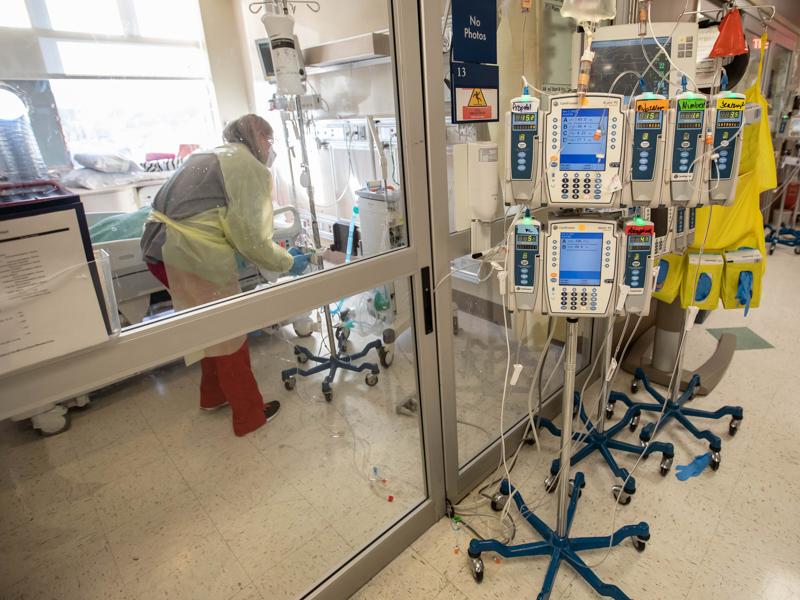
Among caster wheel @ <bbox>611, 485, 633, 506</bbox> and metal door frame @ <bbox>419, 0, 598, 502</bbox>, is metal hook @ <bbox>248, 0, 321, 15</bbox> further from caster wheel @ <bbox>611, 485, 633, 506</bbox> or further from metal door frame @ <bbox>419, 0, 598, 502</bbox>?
caster wheel @ <bbox>611, 485, 633, 506</bbox>

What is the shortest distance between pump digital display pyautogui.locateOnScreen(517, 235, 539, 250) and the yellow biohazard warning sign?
0.58 metres

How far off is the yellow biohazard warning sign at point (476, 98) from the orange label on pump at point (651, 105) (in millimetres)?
539

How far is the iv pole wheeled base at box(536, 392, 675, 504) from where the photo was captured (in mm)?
1912

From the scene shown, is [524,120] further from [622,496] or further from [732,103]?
[622,496]

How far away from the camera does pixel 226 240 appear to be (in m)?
1.30

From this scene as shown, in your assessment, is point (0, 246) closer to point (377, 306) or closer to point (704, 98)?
point (377, 306)

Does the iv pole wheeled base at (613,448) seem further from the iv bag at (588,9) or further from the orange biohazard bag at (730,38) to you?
the iv bag at (588,9)

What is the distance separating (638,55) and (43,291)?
6.91 feet

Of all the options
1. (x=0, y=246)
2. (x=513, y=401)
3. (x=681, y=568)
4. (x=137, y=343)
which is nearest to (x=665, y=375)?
(x=513, y=401)

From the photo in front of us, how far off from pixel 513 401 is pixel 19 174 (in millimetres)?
2106

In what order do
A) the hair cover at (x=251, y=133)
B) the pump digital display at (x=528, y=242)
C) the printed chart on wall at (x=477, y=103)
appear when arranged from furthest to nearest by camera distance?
the printed chart on wall at (x=477, y=103)
the pump digital display at (x=528, y=242)
the hair cover at (x=251, y=133)

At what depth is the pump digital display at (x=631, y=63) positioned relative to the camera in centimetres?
178

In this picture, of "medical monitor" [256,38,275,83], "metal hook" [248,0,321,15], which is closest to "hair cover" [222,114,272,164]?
"medical monitor" [256,38,275,83]

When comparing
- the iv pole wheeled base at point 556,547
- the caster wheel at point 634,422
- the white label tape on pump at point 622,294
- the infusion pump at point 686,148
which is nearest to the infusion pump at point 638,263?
the white label tape on pump at point 622,294
